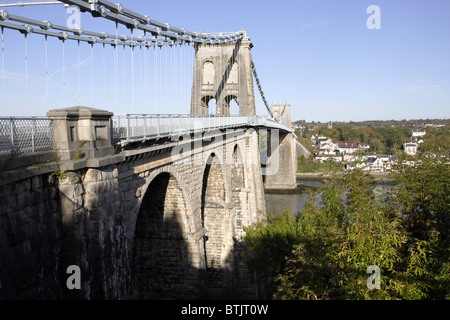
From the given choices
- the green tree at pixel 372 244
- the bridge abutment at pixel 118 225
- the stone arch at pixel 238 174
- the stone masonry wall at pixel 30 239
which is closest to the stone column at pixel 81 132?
the bridge abutment at pixel 118 225

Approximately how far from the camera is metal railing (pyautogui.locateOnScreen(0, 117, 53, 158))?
4.58 meters

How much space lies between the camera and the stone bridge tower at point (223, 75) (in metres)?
Answer: 21.6

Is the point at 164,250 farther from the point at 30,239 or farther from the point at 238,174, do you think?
the point at 238,174

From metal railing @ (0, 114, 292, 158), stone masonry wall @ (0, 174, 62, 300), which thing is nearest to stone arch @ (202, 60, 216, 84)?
metal railing @ (0, 114, 292, 158)

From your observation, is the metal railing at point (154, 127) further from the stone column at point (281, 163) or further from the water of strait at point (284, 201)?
the stone column at point (281, 163)

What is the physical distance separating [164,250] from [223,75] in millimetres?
12777

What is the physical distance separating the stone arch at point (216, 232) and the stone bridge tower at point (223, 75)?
626cm

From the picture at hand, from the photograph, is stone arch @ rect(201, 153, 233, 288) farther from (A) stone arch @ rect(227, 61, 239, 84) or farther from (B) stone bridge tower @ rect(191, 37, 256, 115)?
(A) stone arch @ rect(227, 61, 239, 84)

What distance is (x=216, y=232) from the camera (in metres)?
16.0

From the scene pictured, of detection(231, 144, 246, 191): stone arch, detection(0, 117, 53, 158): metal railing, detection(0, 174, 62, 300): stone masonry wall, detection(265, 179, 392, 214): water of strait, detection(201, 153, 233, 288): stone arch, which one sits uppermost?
detection(0, 117, 53, 158): metal railing

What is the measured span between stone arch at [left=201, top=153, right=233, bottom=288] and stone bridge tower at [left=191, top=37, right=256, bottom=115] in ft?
20.6
